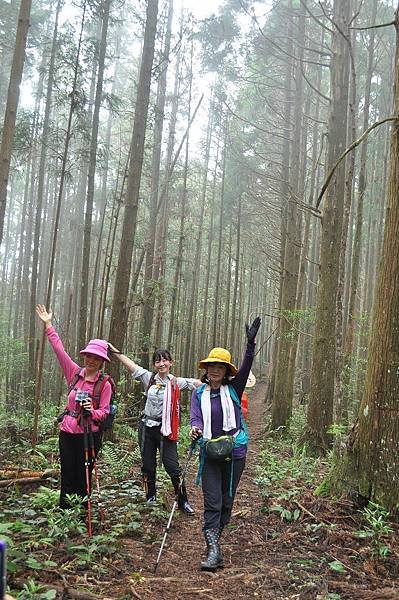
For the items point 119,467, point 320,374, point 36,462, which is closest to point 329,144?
point 320,374

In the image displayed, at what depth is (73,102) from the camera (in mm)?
8930

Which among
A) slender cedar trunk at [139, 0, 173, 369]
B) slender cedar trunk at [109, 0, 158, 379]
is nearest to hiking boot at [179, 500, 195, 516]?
slender cedar trunk at [109, 0, 158, 379]

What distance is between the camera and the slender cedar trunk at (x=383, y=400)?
14.9 ft

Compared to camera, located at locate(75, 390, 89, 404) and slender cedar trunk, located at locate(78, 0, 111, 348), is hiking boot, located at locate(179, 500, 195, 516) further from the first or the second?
slender cedar trunk, located at locate(78, 0, 111, 348)

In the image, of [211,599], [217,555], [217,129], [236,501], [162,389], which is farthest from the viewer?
[217,129]

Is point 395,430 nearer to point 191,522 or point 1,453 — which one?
point 191,522

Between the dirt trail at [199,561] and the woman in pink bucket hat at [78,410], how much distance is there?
0.87 m

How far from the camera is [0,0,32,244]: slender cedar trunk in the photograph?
6172 mm

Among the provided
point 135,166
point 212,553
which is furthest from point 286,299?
point 212,553

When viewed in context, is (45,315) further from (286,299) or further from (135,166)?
(286,299)

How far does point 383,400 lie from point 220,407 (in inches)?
60.8

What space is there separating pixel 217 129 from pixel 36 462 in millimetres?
20133

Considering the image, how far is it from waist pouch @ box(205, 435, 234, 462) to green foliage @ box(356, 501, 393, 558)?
4.18 ft

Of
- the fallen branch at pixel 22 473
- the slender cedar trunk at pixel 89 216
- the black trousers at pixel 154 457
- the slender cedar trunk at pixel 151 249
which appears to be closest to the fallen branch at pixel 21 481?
the fallen branch at pixel 22 473
